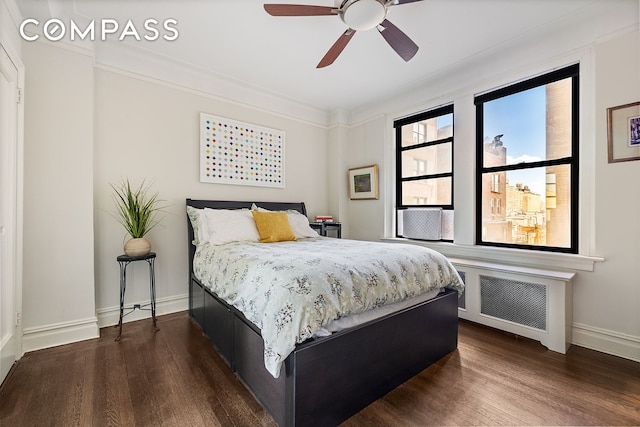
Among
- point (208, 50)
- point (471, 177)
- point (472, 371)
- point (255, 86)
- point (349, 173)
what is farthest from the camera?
point (349, 173)

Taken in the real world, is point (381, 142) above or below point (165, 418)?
above

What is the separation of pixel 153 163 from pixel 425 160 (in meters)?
3.21

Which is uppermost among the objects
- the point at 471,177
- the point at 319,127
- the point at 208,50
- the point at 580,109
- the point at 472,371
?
the point at 208,50

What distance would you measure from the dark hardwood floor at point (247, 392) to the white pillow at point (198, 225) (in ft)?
3.20

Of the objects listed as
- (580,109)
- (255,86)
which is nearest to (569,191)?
(580,109)

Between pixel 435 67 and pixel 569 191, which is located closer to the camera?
pixel 569 191

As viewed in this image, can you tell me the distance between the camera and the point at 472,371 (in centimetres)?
196

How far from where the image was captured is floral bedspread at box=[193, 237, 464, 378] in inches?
53.5

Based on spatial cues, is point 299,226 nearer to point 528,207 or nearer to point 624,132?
point 528,207

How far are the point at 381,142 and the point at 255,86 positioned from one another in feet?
6.06

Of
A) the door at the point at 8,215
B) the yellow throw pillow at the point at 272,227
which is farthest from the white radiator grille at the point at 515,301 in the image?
the door at the point at 8,215

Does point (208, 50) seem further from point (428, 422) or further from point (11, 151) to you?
point (428, 422)

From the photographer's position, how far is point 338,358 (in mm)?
1485

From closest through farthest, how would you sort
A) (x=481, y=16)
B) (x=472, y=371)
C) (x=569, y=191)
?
(x=472, y=371) < (x=481, y=16) < (x=569, y=191)
